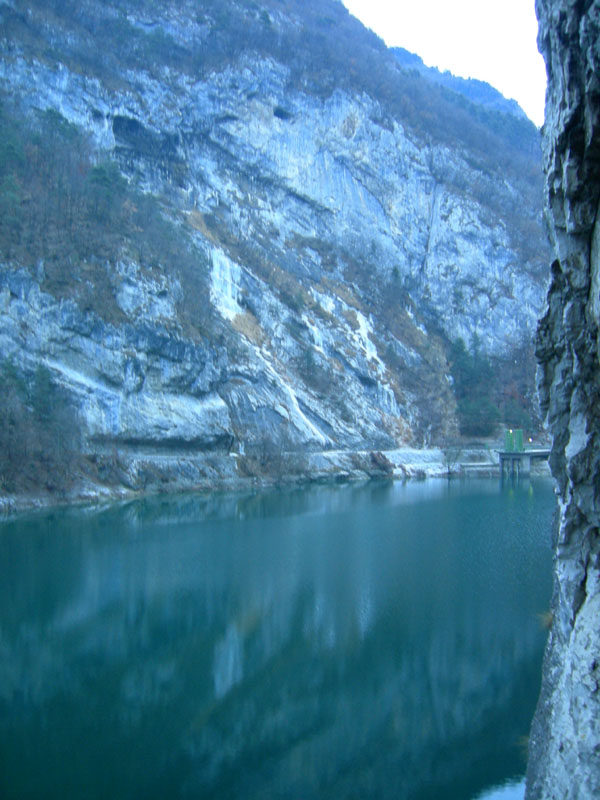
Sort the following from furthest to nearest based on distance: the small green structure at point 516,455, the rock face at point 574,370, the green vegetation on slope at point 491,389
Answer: the green vegetation on slope at point 491,389, the small green structure at point 516,455, the rock face at point 574,370

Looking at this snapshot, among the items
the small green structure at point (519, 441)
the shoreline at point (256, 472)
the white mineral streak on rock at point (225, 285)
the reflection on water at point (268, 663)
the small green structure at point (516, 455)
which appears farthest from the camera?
the small green structure at point (519, 441)

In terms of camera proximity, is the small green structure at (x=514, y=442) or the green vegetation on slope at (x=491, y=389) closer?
the small green structure at (x=514, y=442)

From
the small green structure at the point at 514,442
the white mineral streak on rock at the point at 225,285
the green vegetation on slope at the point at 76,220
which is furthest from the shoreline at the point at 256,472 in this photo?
the white mineral streak on rock at the point at 225,285

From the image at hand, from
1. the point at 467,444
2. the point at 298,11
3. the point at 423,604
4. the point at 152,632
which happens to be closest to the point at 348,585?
the point at 423,604

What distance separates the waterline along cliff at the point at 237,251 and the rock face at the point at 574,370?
32.5 metres

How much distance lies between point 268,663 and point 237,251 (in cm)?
5224

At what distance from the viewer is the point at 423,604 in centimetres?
1864

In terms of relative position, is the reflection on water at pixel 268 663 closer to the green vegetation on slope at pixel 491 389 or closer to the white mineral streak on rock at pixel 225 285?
the white mineral streak on rock at pixel 225 285

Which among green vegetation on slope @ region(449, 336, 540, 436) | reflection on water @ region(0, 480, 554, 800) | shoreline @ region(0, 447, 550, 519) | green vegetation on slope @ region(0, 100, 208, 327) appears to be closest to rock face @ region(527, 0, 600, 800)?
reflection on water @ region(0, 480, 554, 800)

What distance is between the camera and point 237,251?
6375cm

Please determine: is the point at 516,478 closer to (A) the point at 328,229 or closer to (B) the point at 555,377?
(A) the point at 328,229

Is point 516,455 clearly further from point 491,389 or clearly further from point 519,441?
point 491,389

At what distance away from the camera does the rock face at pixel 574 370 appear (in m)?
6.16

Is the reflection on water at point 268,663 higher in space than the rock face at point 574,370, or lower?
lower
